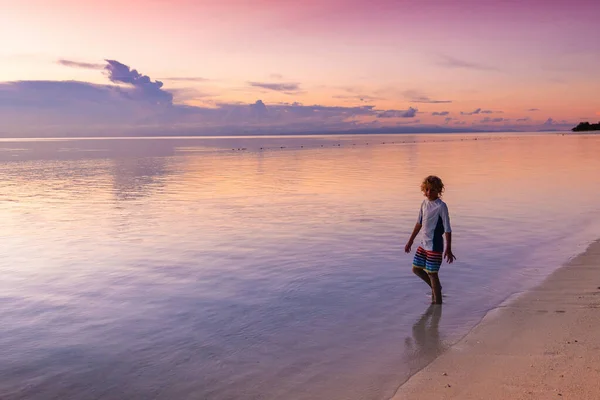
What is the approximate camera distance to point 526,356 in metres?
6.96

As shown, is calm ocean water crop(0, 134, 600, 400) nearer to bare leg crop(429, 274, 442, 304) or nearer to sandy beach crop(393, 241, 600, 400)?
bare leg crop(429, 274, 442, 304)

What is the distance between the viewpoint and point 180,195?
93.2 feet

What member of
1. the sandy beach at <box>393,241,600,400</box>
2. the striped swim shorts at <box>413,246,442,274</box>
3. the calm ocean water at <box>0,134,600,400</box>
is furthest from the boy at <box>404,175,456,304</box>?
the sandy beach at <box>393,241,600,400</box>

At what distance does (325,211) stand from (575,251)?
10254mm

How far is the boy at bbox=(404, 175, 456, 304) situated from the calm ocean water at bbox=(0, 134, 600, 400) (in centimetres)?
66

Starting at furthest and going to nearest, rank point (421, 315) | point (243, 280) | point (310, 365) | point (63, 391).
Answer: point (243, 280) < point (421, 315) < point (310, 365) < point (63, 391)

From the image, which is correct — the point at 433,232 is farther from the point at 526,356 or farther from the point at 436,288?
the point at 526,356

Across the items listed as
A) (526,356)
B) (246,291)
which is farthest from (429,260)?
(246,291)

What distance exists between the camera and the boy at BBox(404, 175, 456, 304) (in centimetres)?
958

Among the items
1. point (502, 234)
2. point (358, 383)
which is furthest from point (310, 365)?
point (502, 234)

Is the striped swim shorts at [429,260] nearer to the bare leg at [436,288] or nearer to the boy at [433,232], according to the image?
the boy at [433,232]

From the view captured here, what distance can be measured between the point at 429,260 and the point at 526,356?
310cm

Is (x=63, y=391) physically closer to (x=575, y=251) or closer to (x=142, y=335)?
(x=142, y=335)

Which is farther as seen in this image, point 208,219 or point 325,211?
point 325,211
